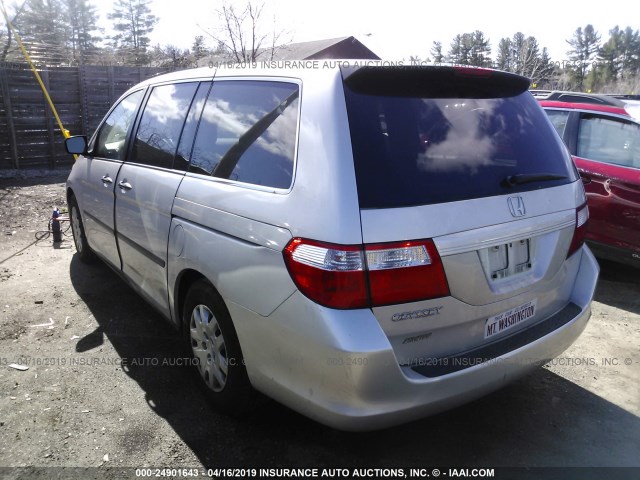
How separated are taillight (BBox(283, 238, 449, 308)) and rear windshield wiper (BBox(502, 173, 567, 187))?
0.65 meters

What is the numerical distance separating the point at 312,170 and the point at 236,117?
82 centimetres

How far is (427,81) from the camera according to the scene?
244 cm

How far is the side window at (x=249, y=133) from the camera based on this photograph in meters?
2.41

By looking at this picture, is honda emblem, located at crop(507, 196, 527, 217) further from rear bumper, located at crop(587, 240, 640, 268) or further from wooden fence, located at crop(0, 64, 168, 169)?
wooden fence, located at crop(0, 64, 168, 169)

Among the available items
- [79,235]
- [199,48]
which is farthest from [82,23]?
[79,235]

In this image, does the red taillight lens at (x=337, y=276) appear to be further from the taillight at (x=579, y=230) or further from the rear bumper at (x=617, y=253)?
the rear bumper at (x=617, y=253)

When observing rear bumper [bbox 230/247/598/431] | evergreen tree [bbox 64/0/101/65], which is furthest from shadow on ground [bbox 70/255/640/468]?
evergreen tree [bbox 64/0/101/65]

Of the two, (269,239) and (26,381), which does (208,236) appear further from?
(26,381)

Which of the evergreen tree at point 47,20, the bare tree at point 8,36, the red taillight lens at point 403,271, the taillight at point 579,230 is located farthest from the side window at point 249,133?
the evergreen tree at point 47,20

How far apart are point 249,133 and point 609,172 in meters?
3.79

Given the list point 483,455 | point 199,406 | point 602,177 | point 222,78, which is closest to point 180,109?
point 222,78

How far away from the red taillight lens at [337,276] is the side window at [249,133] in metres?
0.42

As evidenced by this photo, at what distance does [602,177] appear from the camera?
16.1 ft

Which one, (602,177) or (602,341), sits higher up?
(602,177)
